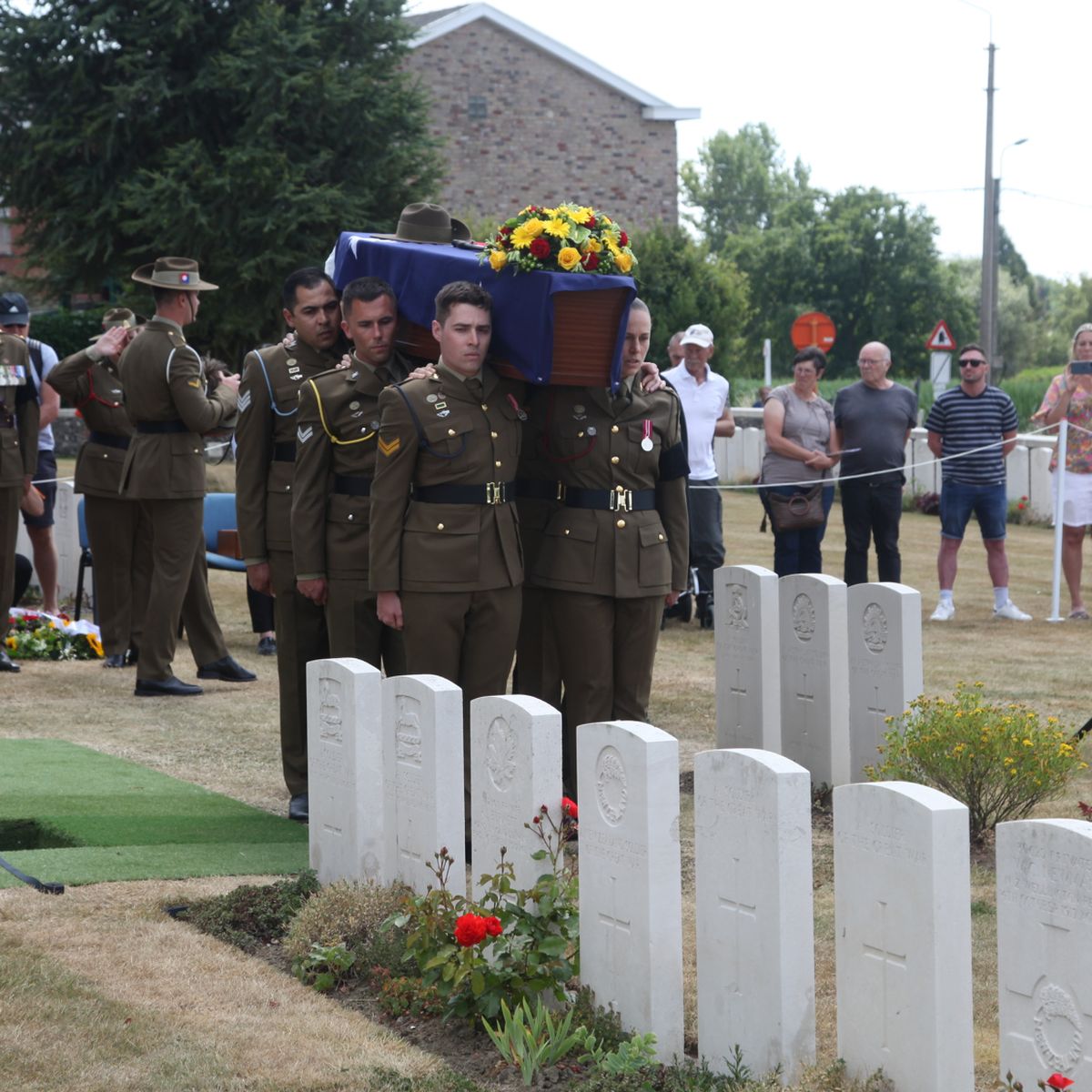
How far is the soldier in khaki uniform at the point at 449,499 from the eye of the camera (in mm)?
5789

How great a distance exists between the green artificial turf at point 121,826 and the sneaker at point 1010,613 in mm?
7050

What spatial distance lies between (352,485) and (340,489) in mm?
54

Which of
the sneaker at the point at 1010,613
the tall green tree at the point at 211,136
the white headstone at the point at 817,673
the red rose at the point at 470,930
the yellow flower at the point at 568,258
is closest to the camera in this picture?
the red rose at the point at 470,930

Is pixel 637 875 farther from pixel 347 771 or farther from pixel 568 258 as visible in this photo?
pixel 568 258

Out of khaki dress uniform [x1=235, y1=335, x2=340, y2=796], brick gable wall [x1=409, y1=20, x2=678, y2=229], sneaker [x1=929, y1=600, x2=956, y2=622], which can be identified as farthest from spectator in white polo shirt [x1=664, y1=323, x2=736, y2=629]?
brick gable wall [x1=409, y1=20, x2=678, y2=229]

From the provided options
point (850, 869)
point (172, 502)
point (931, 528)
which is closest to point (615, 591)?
point (850, 869)

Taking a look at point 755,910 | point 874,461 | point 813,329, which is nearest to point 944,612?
point 874,461

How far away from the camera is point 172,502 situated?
9344 millimetres

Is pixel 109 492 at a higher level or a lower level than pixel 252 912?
higher

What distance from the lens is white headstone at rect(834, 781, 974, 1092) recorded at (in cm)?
342

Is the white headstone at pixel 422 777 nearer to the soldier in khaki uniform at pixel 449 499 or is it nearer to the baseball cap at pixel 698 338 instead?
the soldier in khaki uniform at pixel 449 499

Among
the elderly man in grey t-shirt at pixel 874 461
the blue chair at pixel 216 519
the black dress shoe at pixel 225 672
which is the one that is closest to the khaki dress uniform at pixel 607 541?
the black dress shoe at pixel 225 672

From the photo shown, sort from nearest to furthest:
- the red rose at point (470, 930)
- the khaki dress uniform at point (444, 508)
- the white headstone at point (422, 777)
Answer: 1. the red rose at point (470, 930)
2. the white headstone at point (422, 777)
3. the khaki dress uniform at point (444, 508)

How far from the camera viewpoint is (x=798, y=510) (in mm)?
11117
